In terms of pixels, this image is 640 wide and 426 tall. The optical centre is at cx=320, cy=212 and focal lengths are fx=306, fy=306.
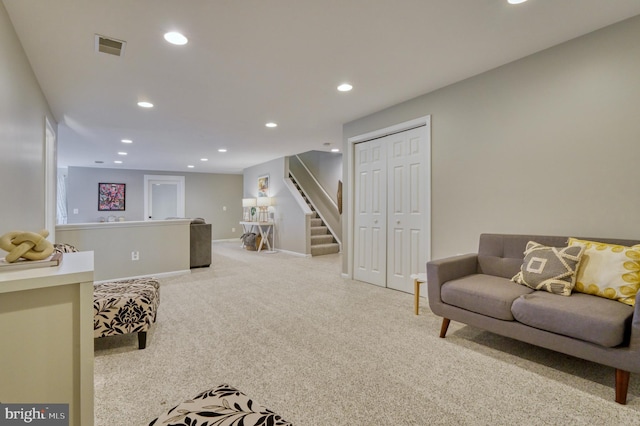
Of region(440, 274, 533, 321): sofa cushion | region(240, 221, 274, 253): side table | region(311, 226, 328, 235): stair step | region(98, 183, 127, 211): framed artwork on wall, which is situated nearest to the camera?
region(440, 274, 533, 321): sofa cushion

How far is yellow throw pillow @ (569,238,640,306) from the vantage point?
186cm

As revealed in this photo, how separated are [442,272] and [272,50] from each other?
90.2 inches

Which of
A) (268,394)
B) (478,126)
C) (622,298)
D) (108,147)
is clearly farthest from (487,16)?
(108,147)

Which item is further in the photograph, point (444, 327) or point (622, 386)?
point (444, 327)

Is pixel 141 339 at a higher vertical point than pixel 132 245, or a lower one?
lower

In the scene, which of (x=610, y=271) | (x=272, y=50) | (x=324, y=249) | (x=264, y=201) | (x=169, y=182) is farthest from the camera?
(x=169, y=182)

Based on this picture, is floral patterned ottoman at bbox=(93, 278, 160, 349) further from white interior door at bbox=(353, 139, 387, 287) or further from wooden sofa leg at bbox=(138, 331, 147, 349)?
white interior door at bbox=(353, 139, 387, 287)

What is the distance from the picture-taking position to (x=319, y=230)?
7.64 m

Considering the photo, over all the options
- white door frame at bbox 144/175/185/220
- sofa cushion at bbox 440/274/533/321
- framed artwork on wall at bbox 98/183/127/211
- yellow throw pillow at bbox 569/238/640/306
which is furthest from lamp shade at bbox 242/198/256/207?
yellow throw pillow at bbox 569/238/640/306

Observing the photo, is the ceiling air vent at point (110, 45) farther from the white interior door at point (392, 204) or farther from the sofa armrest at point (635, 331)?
the sofa armrest at point (635, 331)

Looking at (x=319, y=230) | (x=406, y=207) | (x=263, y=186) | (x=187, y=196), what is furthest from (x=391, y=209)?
(x=187, y=196)

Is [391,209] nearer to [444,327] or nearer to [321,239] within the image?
[444,327]

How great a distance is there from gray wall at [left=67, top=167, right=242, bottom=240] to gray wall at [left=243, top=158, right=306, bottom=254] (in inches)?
99.4

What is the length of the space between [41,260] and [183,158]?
6632 millimetres
